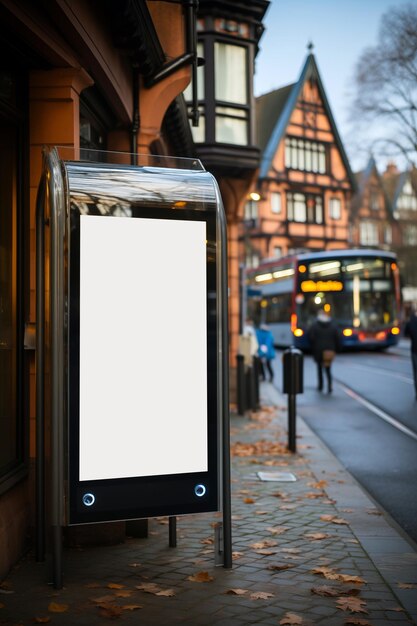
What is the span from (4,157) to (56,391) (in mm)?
1912

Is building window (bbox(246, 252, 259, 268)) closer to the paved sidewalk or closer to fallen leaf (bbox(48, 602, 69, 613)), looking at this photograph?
the paved sidewalk

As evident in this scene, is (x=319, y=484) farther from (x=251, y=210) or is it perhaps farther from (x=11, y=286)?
(x=251, y=210)

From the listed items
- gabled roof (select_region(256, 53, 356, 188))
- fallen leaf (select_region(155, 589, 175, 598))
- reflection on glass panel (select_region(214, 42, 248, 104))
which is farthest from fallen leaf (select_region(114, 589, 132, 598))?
gabled roof (select_region(256, 53, 356, 188))

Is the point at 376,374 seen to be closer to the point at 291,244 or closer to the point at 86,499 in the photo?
the point at 86,499

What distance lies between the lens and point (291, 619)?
439 centimetres

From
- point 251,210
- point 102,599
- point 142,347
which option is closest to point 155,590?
point 102,599

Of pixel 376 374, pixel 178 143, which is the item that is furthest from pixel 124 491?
pixel 376 374

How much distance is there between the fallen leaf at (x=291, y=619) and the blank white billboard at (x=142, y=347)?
110 centimetres

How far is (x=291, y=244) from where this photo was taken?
63781 millimetres

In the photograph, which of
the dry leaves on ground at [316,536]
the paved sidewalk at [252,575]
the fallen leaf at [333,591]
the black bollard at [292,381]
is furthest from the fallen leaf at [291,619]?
the black bollard at [292,381]

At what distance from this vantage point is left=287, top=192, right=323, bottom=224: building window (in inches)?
2510

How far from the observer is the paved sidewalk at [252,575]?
4492 mm

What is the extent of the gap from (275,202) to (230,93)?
44327 millimetres

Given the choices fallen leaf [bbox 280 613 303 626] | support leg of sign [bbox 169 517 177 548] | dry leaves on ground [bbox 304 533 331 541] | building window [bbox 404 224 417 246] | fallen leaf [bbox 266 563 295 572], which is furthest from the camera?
building window [bbox 404 224 417 246]
